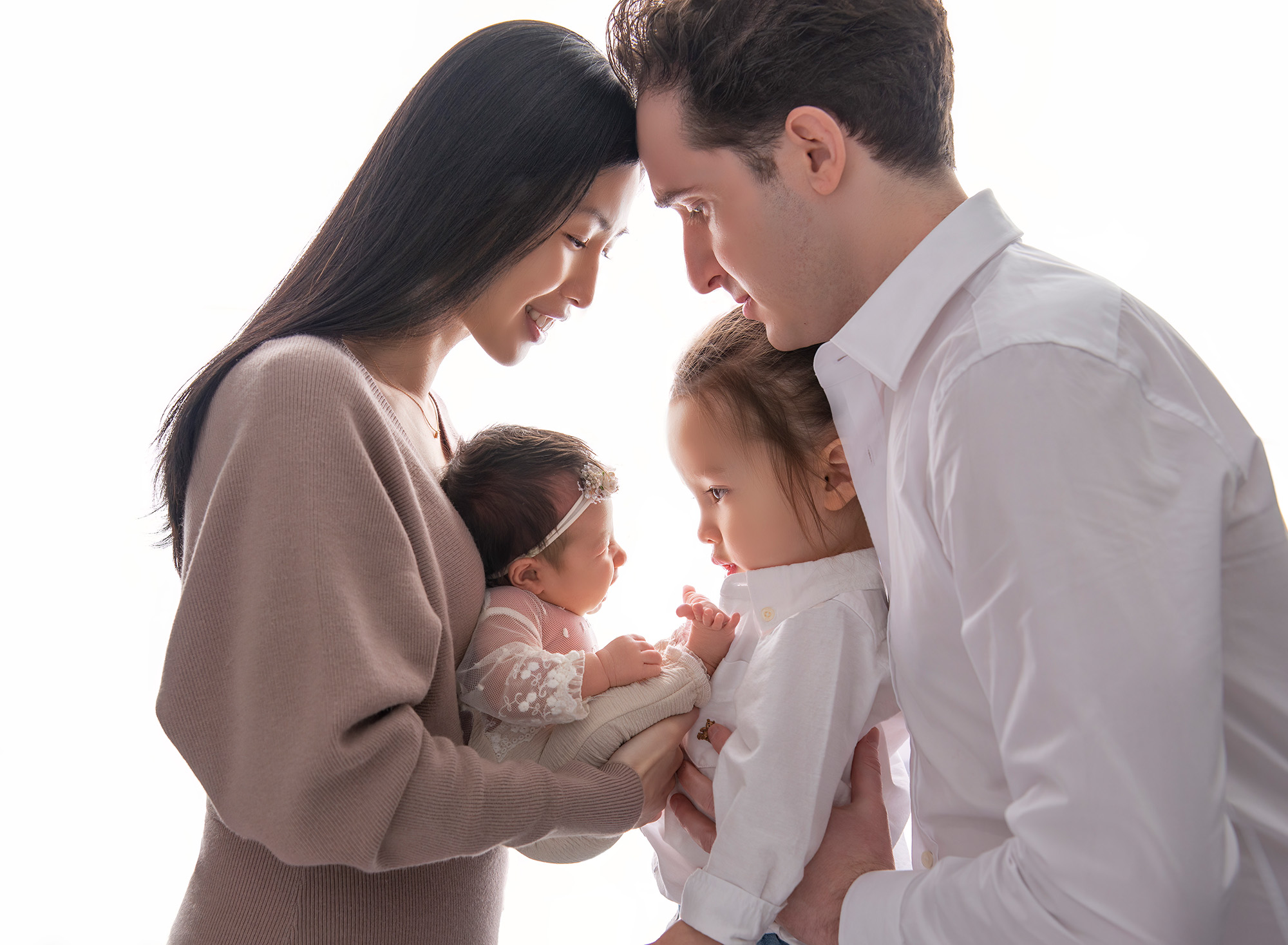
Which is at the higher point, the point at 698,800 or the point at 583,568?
the point at 583,568

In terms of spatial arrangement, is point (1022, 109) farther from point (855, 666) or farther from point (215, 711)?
point (215, 711)

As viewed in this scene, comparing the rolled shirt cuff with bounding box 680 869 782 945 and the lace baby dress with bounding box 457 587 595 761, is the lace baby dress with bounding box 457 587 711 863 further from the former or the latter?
the rolled shirt cuff with bounding box 680 869 782 945

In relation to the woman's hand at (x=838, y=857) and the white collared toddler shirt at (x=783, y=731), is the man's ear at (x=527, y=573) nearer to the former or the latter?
the white collared toddler shirt at (x=783, y=731)

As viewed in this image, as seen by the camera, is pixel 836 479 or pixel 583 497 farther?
pixel 583 497

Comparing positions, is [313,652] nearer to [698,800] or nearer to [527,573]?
[527,573]

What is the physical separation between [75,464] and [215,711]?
7.11 feet

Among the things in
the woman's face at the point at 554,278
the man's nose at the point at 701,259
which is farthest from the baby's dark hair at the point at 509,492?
the man's nose at the point at 701,259

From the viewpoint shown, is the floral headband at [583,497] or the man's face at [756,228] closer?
the man's face at [756,228]

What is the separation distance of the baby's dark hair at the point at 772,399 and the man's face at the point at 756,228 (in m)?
0.06

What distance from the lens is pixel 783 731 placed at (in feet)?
4.65

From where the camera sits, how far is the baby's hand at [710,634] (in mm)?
1703

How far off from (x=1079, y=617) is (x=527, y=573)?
1083 mm

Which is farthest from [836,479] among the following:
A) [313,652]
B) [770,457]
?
[313,652]

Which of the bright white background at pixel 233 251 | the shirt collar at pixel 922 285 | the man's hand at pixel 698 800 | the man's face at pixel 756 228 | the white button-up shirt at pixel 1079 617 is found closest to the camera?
the white button-up shirt at pixel 1079 617
